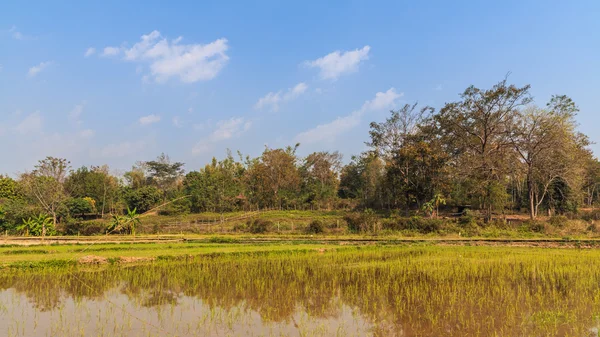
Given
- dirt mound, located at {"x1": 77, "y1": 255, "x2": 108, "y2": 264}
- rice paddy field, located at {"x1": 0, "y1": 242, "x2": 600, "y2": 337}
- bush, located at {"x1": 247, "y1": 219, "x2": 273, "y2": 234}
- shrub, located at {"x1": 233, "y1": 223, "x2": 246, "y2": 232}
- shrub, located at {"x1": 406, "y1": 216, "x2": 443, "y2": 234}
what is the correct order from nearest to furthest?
1. rice paddy field, located at {"x1": 0, "y1": 242, "x2": 600, "y2": 337}
2. dirt mound, located at {"x1": 77, "y1": 255, "x2": 108, "y2": 264}
3. shrub, located at {"x1": 406, "y1": 216, "x2": 443, "y2": 234}
4. bush, located at {"x1": 247, "y1": 219, "x2": 273, "y2": 234}
5. shrub, located at {"x1": 233, "y1": 223, "x2": 246, "y2": 232}

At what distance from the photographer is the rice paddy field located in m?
6.68

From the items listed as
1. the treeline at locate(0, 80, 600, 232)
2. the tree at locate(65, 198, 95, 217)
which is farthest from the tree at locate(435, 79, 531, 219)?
the tree at locate(65, 198, 95, 217)

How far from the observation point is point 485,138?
34.9 m

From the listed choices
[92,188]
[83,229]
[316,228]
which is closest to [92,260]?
[316,228]

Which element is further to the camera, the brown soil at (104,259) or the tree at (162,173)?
the tree at (162,173)

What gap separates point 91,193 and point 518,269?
5546 centimetres

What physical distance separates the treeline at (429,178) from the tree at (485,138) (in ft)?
0.31

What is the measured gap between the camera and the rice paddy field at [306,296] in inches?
263

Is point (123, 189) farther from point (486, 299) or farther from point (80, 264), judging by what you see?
point (486, 299)

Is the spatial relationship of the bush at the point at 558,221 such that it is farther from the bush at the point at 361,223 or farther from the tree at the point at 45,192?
the tree at the point at 45,192

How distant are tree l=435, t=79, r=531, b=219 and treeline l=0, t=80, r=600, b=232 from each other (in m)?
0.09

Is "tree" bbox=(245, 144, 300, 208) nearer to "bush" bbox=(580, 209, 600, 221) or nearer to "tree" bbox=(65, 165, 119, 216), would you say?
"tree" bbox=(65, 165, 119, 216)

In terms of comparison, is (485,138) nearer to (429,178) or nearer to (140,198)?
(429,178)

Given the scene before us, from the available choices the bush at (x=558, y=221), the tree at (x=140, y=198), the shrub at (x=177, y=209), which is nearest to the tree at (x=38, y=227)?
the shrub at (x=177, y=209)
